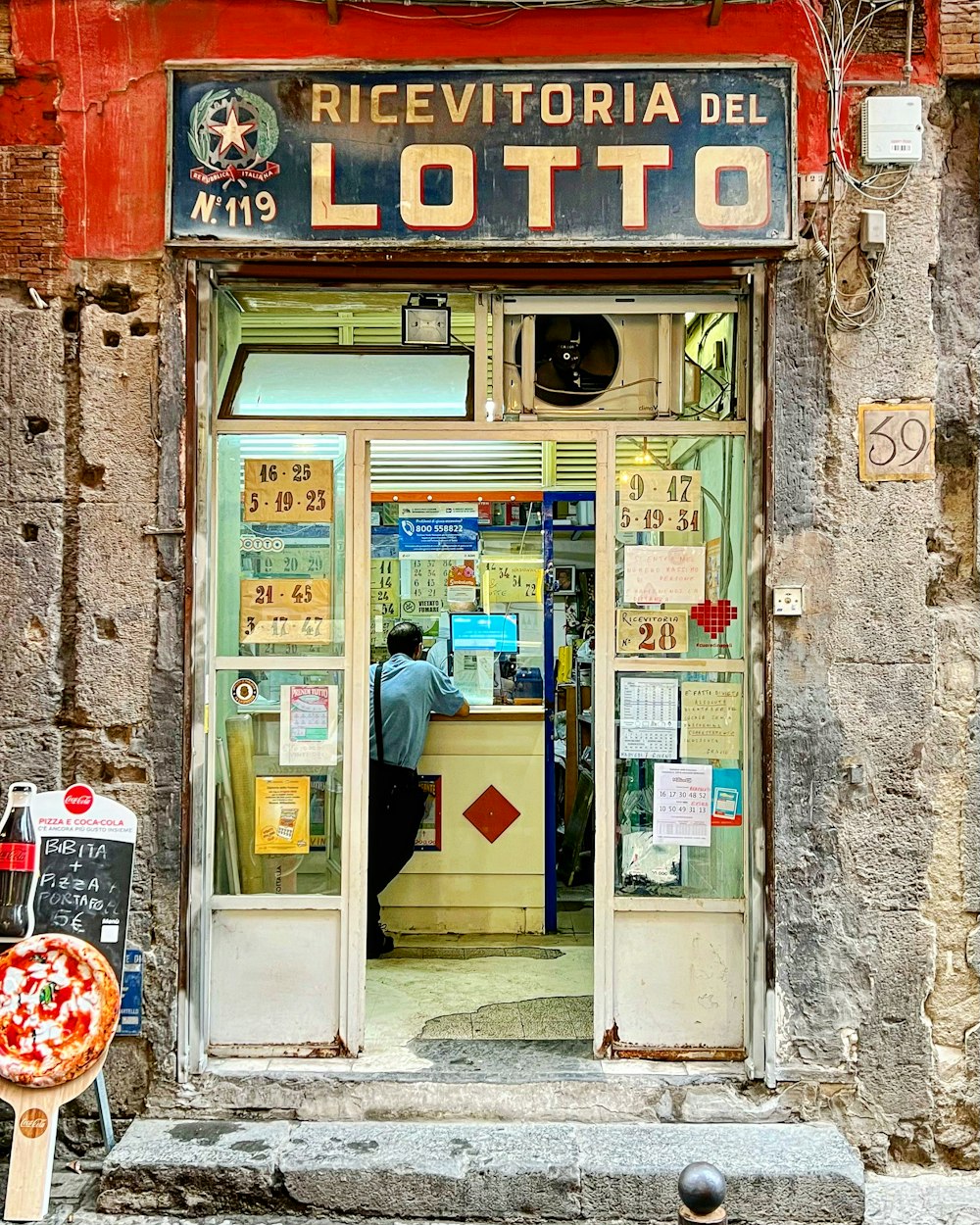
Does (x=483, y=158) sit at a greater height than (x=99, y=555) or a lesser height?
greater

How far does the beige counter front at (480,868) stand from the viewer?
639 cm

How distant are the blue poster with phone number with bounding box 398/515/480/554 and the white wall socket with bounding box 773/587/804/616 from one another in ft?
11.6

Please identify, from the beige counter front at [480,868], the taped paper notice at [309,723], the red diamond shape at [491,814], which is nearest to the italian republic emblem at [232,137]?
the taped paper notice at [309,723]

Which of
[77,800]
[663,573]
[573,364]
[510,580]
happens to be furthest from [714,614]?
[510,580]

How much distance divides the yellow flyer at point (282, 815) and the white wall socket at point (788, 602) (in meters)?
2.04

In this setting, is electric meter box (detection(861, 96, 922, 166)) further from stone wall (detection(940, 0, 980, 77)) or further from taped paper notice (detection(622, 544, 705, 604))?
taped paper notice (detection(622, 544, 705, 604))

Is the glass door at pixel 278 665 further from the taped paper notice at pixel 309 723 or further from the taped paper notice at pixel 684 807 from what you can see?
the taped paper notice at pixel 684 807

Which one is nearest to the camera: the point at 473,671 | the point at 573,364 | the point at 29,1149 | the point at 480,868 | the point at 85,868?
the point at 29,1149

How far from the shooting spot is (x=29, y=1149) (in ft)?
12.2

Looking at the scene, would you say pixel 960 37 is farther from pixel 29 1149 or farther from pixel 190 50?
pixel 29 1149

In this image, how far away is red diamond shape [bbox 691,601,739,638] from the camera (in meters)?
4.56

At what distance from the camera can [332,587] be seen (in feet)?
15.1

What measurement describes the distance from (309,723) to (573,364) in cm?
187

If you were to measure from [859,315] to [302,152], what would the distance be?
228cm
